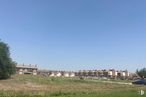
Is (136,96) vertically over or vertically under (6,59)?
under

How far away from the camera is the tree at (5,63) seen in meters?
85.6

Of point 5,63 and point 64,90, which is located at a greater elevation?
point 5,63

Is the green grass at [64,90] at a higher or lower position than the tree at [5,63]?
lower

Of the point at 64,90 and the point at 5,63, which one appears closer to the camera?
the point at 64,90

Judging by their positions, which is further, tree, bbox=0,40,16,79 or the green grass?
tree, bbox=0,40,16,79

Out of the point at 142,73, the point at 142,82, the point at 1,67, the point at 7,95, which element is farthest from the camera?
the point at 142,73

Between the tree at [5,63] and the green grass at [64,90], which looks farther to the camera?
the tree at [5,63]

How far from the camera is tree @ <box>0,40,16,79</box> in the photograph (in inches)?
3371

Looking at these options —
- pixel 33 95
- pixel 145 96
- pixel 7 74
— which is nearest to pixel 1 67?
pixel 7 74

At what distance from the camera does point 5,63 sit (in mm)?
86562

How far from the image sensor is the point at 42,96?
3369 cm

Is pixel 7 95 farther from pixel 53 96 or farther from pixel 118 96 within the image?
pixel 118 96

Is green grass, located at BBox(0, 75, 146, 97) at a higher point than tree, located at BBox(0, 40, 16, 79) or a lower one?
lower

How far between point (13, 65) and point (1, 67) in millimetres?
5874
